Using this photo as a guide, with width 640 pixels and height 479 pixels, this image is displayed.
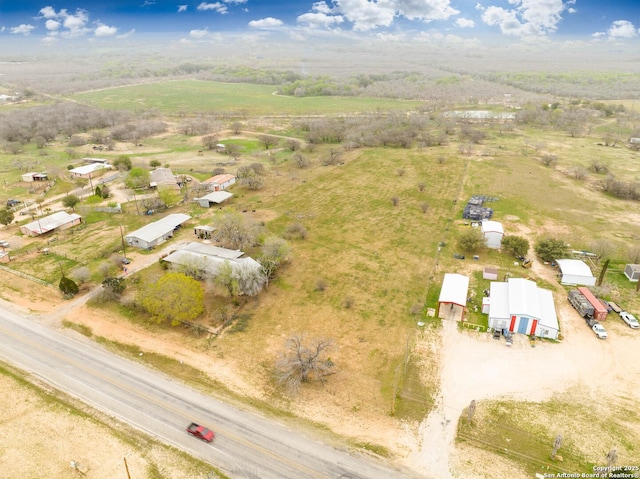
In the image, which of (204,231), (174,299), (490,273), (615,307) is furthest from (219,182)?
(615,307)

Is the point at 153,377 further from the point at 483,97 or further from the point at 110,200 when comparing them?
the point at 483,97

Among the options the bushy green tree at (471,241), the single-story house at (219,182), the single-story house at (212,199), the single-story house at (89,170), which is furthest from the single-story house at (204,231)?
the single-story house at (89,170)

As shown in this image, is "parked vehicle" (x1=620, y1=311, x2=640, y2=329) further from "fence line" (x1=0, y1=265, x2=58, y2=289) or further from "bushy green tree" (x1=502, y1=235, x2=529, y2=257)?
"fence line" (x1=0, y1=265, x2=58, y2=289)

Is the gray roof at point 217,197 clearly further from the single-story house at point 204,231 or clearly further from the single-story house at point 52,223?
the single-story house at point 52,223

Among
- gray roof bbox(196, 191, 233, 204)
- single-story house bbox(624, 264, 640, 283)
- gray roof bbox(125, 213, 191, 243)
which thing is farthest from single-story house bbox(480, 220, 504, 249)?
gray roof bbox(125, 213, 191, 243)

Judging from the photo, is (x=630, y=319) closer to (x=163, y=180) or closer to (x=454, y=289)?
(x=454, y=289)

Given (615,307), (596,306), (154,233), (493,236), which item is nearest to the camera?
(596,306)

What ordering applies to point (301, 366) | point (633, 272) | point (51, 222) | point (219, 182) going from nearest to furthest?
point (301, 366)
point (633, 272)
point (51, 222)
point (219, 182)

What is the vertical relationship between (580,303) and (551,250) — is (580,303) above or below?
below
